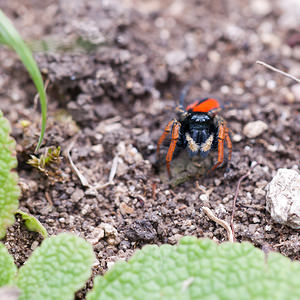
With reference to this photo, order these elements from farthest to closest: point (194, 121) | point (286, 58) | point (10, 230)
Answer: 1. point (286, 58)
2. point (194, 121)
3. point (10, 230)

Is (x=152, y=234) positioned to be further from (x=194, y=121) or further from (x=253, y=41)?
(x=253, y=41)

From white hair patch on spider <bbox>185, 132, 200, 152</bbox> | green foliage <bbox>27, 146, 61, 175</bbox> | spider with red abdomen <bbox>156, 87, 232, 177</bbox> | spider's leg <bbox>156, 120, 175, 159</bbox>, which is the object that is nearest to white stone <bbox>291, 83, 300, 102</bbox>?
spider with red abdomen <bbox>156, 87, 232, 177</bbox>

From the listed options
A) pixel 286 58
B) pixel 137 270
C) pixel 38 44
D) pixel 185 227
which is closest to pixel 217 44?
pixel 286 58

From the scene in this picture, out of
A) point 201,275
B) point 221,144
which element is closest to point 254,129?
point 221,144

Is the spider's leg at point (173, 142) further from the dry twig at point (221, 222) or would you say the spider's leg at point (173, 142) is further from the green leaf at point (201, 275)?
the green leaf at point (201, 275)

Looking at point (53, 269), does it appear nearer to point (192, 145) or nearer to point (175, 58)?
point (192, 145)
